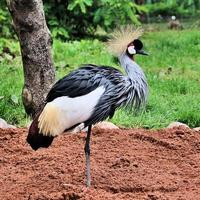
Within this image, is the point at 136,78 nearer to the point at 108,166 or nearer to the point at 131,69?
the point at 131,69

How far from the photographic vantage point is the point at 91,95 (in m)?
4.55

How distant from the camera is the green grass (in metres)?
7.11

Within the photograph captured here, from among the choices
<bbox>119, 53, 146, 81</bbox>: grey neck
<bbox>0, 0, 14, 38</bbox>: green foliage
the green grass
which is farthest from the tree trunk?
<bbox>0, 0, 14, 38</bbox>: green foliage

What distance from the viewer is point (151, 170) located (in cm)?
515

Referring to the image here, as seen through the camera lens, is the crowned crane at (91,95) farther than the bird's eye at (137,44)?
No

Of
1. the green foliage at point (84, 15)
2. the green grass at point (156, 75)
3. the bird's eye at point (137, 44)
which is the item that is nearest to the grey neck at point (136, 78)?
the bird's eye at point (137, 44)

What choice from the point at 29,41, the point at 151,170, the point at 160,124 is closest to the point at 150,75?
the point at 160,124

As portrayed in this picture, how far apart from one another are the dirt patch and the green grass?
58 cm

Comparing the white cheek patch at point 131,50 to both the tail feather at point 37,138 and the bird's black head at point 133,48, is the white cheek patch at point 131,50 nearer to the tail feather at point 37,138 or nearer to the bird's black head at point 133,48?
the bird's black head at point 133,48

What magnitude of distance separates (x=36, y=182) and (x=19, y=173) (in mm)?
333

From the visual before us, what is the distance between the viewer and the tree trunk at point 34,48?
257 inches

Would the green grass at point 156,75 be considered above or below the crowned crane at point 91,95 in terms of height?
below

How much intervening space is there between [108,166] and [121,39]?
1045mm

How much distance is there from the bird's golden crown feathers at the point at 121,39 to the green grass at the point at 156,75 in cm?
160
